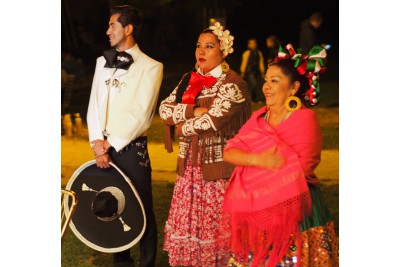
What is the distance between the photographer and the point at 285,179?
4.52 metres

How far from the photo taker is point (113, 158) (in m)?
5.09

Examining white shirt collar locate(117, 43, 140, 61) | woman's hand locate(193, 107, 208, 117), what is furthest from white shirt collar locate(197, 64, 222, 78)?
white shirt collar locate(117, 43, 140, 61)

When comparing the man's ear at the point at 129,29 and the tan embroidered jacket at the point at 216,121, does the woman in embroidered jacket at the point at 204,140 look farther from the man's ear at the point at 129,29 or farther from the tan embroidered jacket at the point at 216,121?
the man's ear at the point at 129,29

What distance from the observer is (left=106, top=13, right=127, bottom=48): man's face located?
508cm

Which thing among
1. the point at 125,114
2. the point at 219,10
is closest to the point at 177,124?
the point at 125,114

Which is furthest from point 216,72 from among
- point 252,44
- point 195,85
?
point 252,44

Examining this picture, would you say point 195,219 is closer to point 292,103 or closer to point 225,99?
point 225,99

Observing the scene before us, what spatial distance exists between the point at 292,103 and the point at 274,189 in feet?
1.51

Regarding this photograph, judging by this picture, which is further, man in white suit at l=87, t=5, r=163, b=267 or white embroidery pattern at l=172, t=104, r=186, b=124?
man in white suit at l=87, t=5, r=163, b=267

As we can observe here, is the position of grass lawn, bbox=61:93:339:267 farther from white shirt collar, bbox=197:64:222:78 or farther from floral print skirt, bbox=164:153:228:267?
white shirt collar, bbox=197:64:222:78

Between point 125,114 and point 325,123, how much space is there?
1176 mm

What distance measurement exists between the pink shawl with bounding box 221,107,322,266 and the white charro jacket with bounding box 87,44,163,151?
66cm

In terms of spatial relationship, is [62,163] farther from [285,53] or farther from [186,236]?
[285,53]

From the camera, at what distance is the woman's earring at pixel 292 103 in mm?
4520
